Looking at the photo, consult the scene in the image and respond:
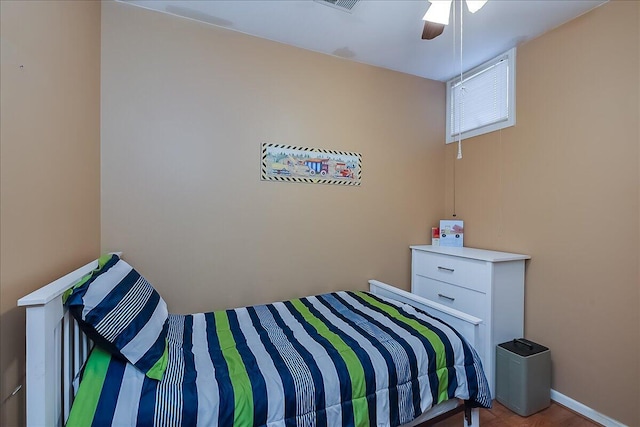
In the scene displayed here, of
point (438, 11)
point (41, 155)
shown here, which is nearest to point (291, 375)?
point (41, 155)

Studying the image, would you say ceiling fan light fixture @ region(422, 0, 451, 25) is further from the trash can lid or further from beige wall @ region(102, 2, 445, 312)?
the trash can lid

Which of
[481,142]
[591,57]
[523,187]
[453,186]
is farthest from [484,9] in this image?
[453,186]

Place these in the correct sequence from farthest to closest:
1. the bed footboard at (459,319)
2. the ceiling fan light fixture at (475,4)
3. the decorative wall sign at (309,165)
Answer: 1. the decorative wall sign at (309,165)
2. the bed footboard at (459,319)
3. the ceiling fan light fixture at (475,4)

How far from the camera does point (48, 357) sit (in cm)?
89

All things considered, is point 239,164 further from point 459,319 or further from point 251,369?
point 459,319

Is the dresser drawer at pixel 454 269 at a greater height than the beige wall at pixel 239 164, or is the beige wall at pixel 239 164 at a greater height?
the beige wall at pixel 239 164

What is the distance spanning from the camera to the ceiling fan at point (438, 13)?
1337mm

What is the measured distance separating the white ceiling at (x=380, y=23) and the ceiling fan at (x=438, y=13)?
36 centimetres

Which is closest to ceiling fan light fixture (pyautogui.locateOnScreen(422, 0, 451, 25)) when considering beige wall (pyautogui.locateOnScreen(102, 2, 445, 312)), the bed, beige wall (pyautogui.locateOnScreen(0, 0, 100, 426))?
beige wall (pyautogui.locateOnScreen(102, 2, 445, 312))

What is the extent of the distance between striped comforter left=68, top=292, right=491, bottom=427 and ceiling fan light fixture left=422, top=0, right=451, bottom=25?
1.58 m

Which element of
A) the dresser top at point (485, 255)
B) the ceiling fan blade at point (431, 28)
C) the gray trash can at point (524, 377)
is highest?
the ceiling fan blade at point (431, 28)

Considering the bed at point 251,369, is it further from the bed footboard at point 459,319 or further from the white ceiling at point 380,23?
the white ceiling at point 380,23

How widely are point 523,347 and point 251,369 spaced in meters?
1.84

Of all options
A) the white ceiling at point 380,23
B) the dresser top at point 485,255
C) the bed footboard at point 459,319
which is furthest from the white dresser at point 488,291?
the white ceiling at point 380,23
